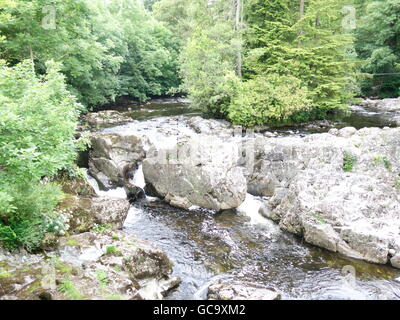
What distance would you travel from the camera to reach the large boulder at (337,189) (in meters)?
9.67

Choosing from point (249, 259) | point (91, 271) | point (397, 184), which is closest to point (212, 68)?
point (397, 184)

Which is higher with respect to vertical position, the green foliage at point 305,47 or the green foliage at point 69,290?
the green foliage at point 305,47

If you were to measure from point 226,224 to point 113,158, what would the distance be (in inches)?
261

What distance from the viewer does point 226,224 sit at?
11570 millimetres

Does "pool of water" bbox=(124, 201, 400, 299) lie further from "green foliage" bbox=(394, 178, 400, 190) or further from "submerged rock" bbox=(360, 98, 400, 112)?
"submerged rock" bbox=(360, 98, 400, 112)

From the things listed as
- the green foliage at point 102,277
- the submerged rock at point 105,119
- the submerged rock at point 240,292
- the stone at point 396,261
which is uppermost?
the submerged rock at point 105,119

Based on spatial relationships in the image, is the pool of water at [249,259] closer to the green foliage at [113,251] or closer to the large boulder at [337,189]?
the large boulder at [337,189]

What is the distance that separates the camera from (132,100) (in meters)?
32.9

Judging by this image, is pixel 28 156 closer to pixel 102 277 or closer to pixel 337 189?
pixel 102 277

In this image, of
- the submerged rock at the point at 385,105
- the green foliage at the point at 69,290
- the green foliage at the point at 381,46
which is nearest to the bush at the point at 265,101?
the submerged rock at the point at 385,105

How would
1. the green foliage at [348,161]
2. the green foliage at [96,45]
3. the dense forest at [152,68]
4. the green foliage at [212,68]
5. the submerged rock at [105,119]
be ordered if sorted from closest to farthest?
the dense forest at [152,68] → the green foliage at [348,161] → the green foliage at [96,45] → the green foliage at [212,68] → the submerged rock at [105,119]
